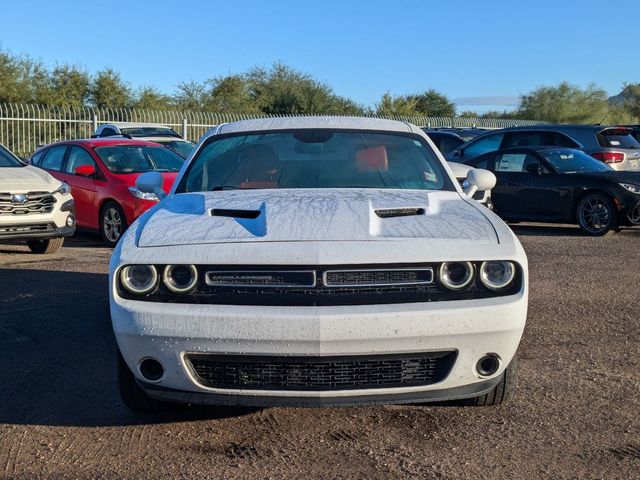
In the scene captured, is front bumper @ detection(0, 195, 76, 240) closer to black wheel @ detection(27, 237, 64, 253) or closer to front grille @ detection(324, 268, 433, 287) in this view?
black wheel @ detection(27, 237, 64, 253)

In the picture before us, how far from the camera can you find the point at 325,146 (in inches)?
210

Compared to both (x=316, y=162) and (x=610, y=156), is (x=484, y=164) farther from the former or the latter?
(x=316, y=162)

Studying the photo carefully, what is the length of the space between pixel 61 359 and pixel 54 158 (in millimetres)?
7963

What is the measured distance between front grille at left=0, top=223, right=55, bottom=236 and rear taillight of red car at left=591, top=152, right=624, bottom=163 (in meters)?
10.4

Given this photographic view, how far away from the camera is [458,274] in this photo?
381 cm

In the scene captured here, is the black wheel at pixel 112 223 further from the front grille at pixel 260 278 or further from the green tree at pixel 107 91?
the green tree at pixel 107 91

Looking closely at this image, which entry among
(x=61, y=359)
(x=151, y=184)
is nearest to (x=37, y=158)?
(x=151, y=184)

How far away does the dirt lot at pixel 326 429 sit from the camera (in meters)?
3.74

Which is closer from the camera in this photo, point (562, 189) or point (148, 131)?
point (562, 189)

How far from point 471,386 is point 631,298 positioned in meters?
4.27

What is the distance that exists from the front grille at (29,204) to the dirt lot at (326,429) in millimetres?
3851

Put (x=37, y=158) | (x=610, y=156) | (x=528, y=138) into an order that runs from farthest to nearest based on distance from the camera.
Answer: (x=528, y=138), (x=610, y=156), (x=37, y=158)

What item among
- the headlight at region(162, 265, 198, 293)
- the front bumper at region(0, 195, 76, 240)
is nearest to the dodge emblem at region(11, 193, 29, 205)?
the front bumper at region(0, 195, 76, 240)

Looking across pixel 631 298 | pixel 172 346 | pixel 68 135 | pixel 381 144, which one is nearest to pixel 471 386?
pixel 172 346
